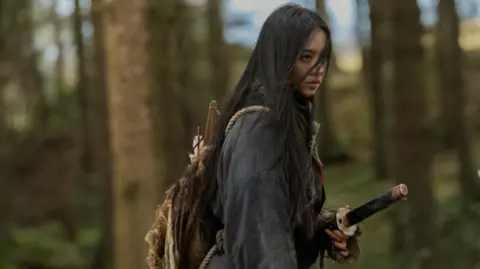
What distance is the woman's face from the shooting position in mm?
2213

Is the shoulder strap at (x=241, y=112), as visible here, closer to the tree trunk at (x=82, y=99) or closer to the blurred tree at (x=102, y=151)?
the blurred tree at (x=102, y=151)

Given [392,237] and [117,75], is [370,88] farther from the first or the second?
[117,75]

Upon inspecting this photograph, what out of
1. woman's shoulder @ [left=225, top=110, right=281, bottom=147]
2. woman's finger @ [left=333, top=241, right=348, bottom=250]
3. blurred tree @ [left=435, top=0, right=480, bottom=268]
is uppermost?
woman's shoulder @ [left=225, top=110, right=281, bottom=147]

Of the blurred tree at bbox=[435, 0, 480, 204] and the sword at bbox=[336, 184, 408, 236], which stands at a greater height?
the sword at bbox=[336, 184, 408, 236]

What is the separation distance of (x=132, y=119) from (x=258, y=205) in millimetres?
3102

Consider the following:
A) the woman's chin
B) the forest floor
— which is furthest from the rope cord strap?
the forest floor

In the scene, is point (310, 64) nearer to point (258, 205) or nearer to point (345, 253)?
point (258, 205)

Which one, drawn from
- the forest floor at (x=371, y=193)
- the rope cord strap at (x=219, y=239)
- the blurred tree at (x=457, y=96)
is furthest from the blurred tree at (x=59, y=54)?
the rope cord strap at (x=219, y=239)

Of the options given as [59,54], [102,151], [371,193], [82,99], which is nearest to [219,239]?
[102,151]

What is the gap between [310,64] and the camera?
223 centimetres

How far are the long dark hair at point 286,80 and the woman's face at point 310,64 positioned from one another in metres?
0.02

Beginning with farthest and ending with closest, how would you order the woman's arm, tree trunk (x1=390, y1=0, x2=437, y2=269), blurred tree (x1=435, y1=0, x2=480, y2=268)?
blurred tree (x1=435, y1=0, x2=480, y2=268) → tree trunk (x1=390, y1=0, x2=437, y2=269) → the woman's arm

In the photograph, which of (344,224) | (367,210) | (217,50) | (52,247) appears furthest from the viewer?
(217,50)

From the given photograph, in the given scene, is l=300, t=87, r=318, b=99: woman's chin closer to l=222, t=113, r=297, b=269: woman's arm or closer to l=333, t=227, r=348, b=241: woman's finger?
l=222, t=113, r=297, b=269: woman's arm
